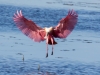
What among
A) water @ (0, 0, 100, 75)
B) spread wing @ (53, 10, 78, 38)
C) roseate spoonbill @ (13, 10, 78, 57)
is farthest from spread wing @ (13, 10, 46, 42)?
water @ (0, 0, 100, 75)

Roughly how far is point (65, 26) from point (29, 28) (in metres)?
0.87

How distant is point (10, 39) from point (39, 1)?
47.6ft

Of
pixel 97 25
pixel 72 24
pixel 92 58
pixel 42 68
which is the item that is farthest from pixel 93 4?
pixel 72 24

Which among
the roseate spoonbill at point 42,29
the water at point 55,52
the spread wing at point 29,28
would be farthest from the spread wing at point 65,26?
the water at point 55,52

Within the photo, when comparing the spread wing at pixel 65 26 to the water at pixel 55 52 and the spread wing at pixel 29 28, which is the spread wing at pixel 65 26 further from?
the water at pixel 55 52

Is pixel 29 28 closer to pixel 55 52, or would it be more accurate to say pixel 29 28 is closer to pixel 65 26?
pixel 65 26

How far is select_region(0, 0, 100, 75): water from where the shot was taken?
58.7 ft

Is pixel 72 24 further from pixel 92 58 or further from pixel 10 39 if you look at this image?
pixel 10 39

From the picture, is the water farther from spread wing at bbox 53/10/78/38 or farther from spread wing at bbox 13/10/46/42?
spread wing at bbox 53/10/78/38

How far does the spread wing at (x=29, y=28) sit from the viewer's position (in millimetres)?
12594

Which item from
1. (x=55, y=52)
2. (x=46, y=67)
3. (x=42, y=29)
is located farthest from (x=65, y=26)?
(x=55, y=52)

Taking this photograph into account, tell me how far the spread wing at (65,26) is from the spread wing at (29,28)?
13.2 inches

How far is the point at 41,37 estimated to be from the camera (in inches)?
504

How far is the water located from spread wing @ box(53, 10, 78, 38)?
179 inches
